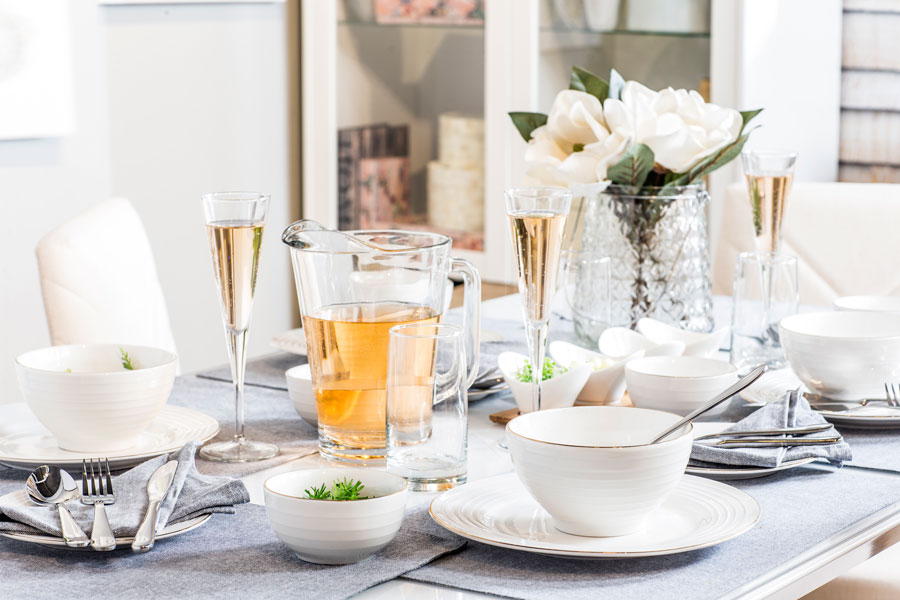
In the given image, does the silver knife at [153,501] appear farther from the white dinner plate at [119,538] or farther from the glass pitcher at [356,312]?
the glass pitcher at [356,312]

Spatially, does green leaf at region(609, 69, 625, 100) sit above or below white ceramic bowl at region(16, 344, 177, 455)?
above

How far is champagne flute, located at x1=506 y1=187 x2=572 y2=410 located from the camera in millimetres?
1076

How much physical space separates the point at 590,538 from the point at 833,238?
143 centimetres

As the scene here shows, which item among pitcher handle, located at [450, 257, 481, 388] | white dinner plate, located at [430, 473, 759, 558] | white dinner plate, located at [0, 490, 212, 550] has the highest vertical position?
pitcher handle, located at [450, 257, 481, 388]

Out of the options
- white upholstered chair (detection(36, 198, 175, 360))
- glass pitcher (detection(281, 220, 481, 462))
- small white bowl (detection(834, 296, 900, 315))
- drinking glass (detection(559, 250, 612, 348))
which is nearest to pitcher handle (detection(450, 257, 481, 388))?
glass pitcher (detection(281, 220, 481, 462))

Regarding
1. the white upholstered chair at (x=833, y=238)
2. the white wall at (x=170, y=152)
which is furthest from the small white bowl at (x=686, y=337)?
the white wall at (x=170, y=152)

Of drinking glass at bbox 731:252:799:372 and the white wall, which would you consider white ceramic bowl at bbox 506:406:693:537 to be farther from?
the white wall

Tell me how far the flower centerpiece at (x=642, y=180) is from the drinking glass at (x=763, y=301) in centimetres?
5

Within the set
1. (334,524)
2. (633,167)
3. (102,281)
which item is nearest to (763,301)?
(633,167)

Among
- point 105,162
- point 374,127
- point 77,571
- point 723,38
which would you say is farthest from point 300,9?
point 77,571

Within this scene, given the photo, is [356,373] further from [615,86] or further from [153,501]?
[615,86]

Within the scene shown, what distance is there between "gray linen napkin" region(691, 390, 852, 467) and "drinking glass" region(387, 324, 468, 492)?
218 millimetres

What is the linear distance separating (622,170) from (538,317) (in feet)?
1.17

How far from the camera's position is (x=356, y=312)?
3.58 feet
